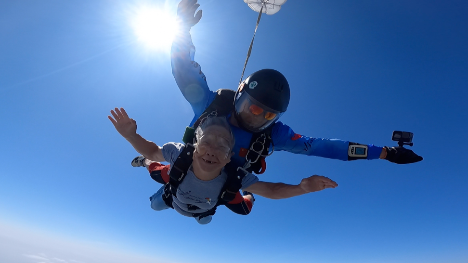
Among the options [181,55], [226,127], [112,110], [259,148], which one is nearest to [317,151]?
[259,148]

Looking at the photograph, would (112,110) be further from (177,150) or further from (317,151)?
(317,151)

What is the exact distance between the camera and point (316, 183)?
180 centimetres

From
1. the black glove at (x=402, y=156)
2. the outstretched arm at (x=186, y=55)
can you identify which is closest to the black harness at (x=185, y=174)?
the outstretched arm at (x=186, y=55)

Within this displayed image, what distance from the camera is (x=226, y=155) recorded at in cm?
195

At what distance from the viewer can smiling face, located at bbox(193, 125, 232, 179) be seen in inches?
73.8

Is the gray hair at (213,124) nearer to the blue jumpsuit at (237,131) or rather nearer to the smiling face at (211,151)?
the smiling face at (211,151)

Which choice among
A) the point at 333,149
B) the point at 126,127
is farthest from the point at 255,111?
the point at 126,127

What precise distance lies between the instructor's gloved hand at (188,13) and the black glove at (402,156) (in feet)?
8.22

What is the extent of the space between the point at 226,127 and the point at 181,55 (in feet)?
3.22

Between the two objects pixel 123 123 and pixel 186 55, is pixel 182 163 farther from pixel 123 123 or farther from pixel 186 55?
pixel 186 55

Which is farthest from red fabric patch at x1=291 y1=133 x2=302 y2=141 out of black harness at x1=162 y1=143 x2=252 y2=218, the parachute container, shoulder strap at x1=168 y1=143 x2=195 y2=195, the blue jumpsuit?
the parachute container

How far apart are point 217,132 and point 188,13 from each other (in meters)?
1.40

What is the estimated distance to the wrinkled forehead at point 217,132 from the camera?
1.95 meters

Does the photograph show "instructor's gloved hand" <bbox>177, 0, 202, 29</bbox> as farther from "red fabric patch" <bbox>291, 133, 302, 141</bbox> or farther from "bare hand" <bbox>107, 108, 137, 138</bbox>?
"red fabric patch" <bbox>291, 133, 302, 141</bbox>
